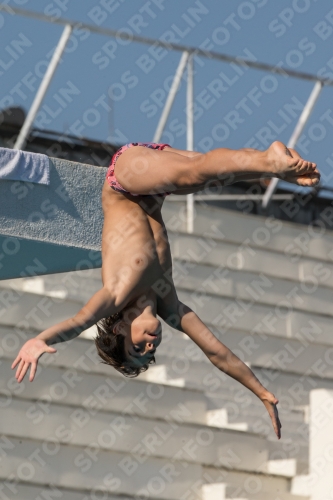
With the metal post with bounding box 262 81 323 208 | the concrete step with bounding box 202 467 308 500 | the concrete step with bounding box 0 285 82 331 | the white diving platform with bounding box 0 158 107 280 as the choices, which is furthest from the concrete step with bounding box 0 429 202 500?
the metal post with bounding box 262 81 323 208

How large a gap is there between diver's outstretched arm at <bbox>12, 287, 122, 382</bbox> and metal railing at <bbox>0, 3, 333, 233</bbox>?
3.00 m

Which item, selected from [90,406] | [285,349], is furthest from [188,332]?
[285,349]

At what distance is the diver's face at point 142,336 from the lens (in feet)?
15.8

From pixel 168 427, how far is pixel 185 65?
2533 millimetres

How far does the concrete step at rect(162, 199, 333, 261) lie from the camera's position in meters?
8.75

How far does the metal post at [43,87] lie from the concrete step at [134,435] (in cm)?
171

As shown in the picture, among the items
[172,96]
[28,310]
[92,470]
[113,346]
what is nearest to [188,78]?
[172,96]

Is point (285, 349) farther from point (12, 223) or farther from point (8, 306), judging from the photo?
point (12, 223)

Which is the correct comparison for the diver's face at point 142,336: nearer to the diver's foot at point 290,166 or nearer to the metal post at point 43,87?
the diver's foot at point 290,166

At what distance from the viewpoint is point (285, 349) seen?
9.02 m

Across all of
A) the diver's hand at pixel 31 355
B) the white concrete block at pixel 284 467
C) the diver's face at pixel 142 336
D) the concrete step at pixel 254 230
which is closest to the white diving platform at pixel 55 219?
the diver's face at pixel 142 336

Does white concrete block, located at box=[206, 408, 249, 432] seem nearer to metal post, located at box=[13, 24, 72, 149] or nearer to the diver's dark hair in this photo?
metal post, located at box=[13, 24, 72, 149]

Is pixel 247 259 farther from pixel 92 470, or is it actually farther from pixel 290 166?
pixel 290 166

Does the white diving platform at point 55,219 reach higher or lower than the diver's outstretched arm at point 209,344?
lower
